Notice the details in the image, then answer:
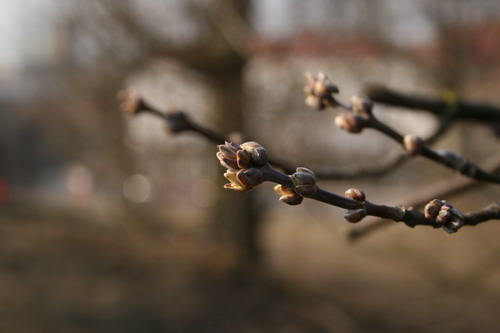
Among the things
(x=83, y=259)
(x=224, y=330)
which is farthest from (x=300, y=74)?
(x=83, y=259)

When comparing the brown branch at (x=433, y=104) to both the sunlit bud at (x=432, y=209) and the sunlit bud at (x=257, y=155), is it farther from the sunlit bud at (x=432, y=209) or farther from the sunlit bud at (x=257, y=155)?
the sunlit bud at (x=257, y=155)

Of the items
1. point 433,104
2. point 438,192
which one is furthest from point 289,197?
point 433,104

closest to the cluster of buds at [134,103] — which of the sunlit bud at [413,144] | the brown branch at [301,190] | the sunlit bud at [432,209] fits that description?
the sunlit bud at [413,144]

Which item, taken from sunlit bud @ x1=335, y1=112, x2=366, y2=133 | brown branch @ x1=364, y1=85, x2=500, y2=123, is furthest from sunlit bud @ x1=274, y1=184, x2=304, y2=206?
brown branch @ x1=364, y1=85, x2=500, y2=123

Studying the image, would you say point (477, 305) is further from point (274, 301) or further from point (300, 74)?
point (300, 74)

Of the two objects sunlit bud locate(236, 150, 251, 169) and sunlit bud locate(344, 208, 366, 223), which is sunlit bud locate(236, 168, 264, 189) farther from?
sunlit bud locate(344, 208, 366, 223)

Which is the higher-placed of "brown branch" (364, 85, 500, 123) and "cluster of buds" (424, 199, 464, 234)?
"brown branch" (364, 85, 500, 123)
